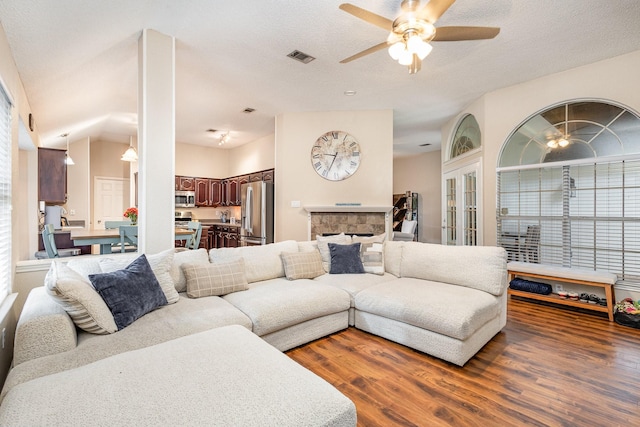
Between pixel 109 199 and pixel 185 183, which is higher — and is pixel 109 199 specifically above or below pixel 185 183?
below

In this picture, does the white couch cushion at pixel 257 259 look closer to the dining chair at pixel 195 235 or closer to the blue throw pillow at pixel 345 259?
the blue throw pillow at pixel 345 259

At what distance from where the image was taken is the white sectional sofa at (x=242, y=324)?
1151 millimetres

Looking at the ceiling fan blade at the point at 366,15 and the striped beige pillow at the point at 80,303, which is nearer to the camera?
the striped beige pillow at the point at 80,303

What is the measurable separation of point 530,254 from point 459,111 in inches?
105

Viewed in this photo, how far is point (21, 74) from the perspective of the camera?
9.91 feet

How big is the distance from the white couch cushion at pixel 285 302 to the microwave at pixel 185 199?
5.35 m

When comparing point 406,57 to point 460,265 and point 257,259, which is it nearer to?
point 460,265

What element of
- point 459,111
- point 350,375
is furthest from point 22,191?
point 459,111

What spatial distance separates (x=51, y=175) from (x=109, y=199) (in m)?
2.57

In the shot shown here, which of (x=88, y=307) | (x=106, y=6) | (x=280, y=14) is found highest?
(x=280, y=14)

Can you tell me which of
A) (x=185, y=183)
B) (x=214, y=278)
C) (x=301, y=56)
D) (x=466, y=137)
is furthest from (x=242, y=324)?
(x=185, y=183)

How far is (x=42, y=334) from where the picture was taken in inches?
64.3

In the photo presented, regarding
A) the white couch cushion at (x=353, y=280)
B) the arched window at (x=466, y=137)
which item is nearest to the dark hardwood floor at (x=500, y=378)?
the white couch cushion at (x=353, y=280)

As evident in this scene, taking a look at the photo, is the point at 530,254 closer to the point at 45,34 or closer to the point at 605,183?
the point at 605,183
